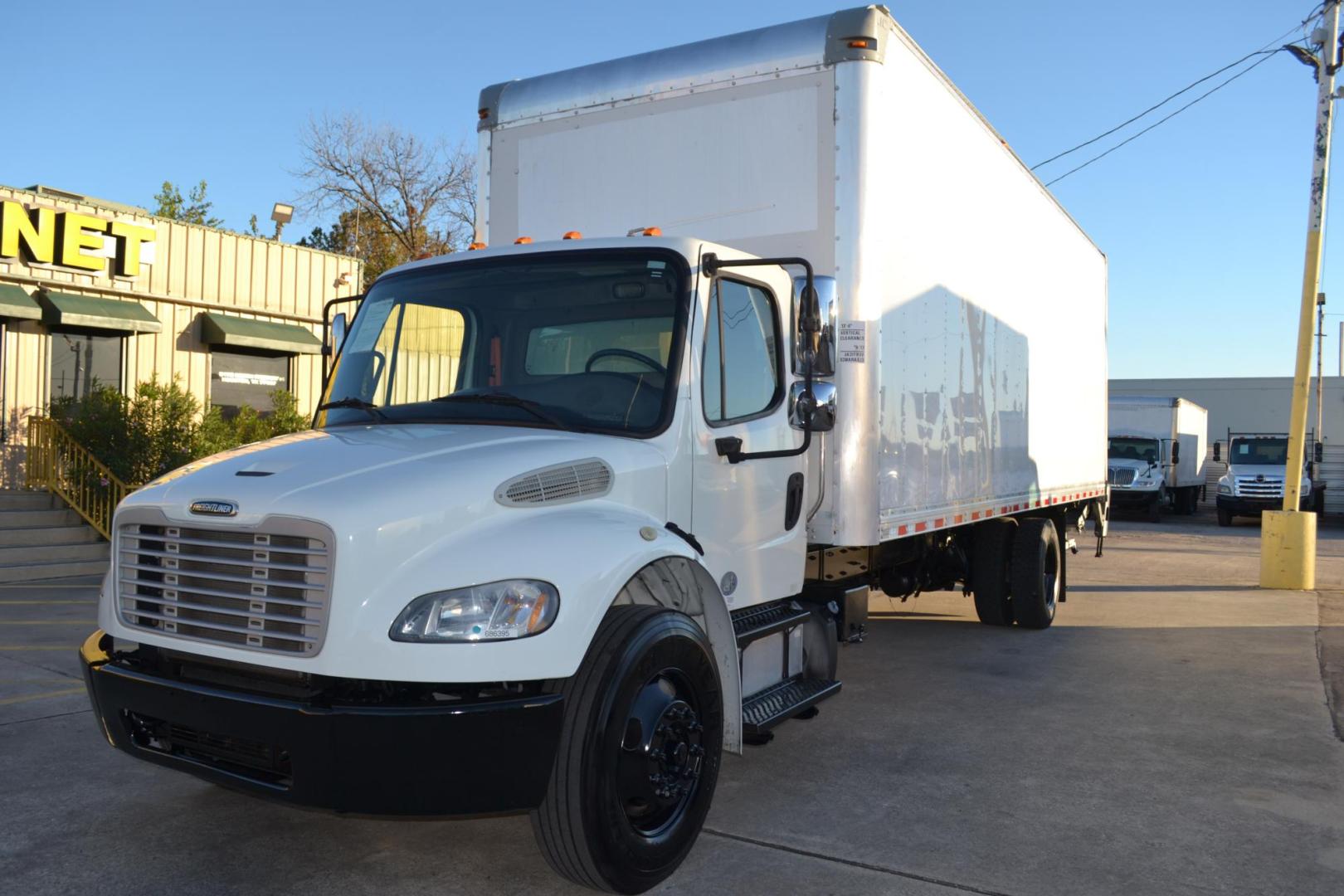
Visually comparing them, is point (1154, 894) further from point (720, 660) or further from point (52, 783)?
point (52, 783)

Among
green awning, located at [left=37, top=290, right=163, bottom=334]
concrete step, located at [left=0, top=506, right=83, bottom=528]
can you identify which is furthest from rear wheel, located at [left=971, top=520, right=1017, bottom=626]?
green awning, located at [left=37, top=290, right=163, bottom=334]

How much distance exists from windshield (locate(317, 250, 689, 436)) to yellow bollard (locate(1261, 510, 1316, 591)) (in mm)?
11601

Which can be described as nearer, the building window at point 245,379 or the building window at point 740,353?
the building window at point 740,353

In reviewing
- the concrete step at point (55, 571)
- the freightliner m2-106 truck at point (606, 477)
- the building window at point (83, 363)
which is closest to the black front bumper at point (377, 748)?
the freightliner m2-106 truck at point (606, 477)

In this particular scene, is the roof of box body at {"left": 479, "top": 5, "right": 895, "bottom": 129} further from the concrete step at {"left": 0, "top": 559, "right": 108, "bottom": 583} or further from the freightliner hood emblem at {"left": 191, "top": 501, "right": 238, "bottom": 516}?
the concrete step at {"left": 0, "top": 559, "right": 108, "bottom": 583}

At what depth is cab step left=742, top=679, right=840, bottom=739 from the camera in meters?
4.76

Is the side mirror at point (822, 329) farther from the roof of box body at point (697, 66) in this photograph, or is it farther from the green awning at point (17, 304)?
the green awning at point (17, 304)

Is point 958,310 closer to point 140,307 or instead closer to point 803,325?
point 803,325

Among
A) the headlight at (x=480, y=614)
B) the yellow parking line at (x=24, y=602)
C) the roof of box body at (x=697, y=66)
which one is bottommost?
the yellow parking line at (x=24, y=602)

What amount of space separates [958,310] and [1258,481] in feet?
74.8

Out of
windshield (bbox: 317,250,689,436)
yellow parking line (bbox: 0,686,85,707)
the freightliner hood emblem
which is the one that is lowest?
yellow parking line (bbox: 0,686,85,707)

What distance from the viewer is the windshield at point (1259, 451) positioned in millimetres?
27656

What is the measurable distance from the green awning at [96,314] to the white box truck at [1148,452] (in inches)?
863

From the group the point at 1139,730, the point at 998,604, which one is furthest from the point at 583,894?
the point at 998,604
